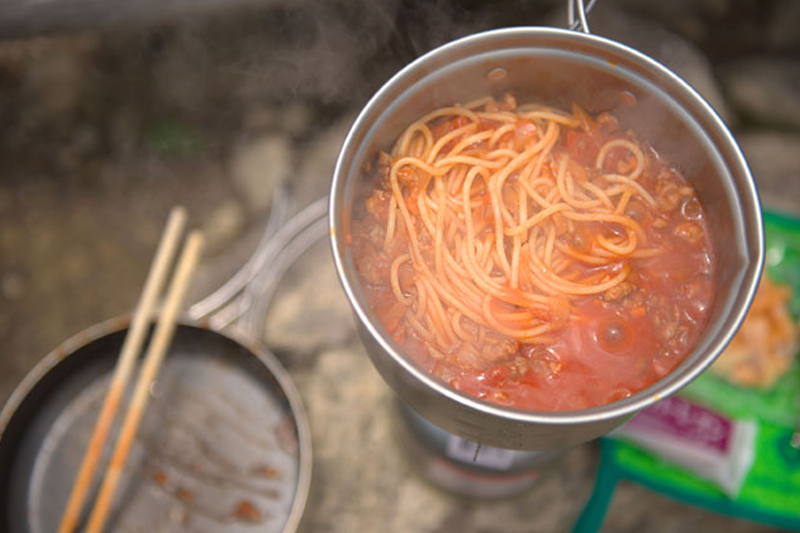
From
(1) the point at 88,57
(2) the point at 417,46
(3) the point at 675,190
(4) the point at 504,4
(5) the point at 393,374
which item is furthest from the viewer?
(1) the point at 88,57

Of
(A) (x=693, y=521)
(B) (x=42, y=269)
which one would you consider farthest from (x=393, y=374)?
(B) (x=42, y=269)

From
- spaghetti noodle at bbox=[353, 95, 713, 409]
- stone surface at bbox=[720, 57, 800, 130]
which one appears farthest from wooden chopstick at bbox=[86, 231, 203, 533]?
stone surface at bbox=[720, 57, 800, 130]

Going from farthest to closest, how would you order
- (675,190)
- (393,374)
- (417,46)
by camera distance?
(417,46) < (675,190) < (393,374)

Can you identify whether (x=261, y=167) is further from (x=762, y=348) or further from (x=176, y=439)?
(x=762, y=348)

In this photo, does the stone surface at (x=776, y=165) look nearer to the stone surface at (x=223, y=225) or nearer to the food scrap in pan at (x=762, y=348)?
the food scrap in pan at (x=762, y=348)

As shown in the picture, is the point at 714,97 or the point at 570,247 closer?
the point at 570,247

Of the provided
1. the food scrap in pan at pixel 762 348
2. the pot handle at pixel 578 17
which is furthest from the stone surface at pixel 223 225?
the food scrap in pan at pixel 762 348

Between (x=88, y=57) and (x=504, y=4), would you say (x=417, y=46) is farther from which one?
(x=88, y=57)
